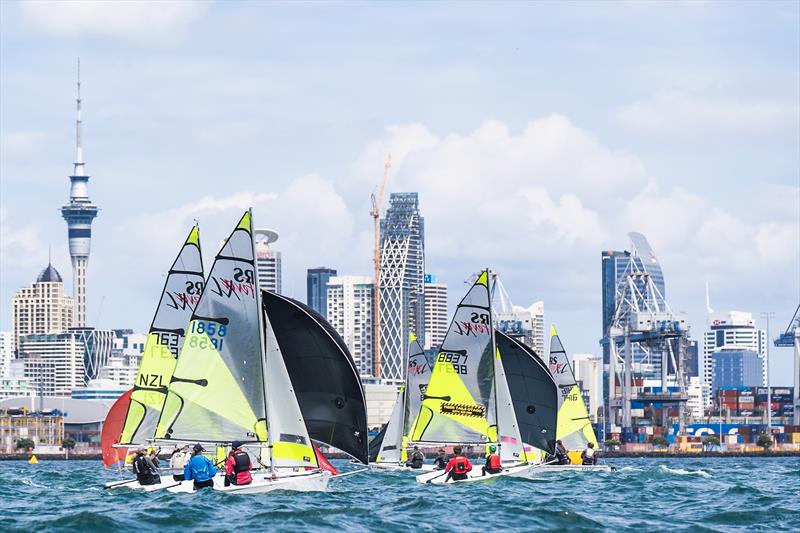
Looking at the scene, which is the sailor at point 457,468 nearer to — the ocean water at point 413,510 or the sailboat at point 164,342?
the ocean water at point 413,510

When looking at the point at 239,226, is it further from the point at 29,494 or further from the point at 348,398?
the point at 29,494

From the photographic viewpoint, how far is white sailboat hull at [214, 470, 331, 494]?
4053cm

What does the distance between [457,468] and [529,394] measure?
46.1ft

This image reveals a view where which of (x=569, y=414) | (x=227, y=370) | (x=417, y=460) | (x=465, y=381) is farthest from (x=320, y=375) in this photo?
(x=569, y=414)

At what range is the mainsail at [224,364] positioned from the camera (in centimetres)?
4116

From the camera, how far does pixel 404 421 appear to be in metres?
73.4

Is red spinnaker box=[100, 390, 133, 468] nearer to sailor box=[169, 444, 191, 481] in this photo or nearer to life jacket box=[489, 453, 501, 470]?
sailor box=[169, 444, 191, 481]

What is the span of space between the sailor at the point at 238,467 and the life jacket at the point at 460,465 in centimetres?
1079

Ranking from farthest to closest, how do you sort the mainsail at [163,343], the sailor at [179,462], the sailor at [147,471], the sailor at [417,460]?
the sailor at [417,460] < the mainsail at [163,343] < the sailor at [179,462] < the sailor at [147,471]

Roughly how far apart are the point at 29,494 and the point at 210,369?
559 inches

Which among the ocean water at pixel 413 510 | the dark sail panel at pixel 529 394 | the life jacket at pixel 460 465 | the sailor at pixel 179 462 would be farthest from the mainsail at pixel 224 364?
the dark sail panel at pixel 529 394

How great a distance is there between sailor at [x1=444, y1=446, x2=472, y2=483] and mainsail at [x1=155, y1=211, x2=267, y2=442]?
10461 mm

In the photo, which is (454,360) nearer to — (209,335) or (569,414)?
(209,335)

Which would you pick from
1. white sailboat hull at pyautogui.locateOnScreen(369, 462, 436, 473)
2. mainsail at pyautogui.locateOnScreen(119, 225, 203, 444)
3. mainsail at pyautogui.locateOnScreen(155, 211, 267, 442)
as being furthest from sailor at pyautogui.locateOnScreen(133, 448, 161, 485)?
white sailboat hull at pyautogui.locateOnScreen(369, 462, 436, 473)
